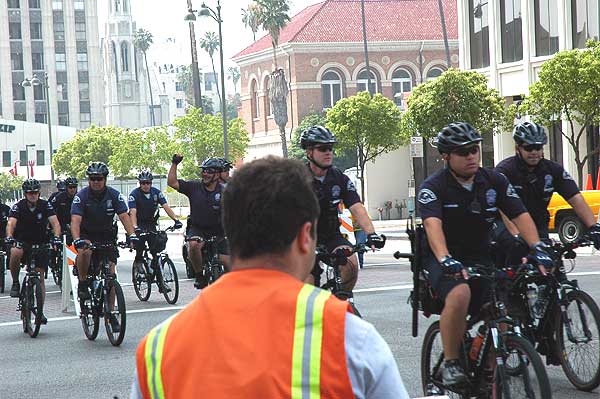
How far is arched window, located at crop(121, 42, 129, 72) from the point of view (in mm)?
170250

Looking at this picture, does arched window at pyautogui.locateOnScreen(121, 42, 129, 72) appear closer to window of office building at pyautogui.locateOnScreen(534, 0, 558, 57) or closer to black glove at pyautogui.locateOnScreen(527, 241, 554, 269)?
window of office building at pyautogui.locateOnScreen(534, 0, 558, 57)

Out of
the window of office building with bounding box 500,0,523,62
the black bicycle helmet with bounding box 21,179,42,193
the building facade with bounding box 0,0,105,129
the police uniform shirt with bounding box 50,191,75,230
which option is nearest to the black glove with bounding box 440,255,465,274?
the black bicycle helmet with bounding box 21,179,42,193

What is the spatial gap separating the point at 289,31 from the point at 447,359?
8249 cm

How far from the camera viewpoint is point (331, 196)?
9.96 metres

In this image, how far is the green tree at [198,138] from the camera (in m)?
67.1

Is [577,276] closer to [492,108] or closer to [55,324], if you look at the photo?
[55,324]

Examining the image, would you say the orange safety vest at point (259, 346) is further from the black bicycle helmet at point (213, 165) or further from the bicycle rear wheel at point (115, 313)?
the black bicycle helmet at point (213, 165)

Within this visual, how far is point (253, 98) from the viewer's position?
9006 cm

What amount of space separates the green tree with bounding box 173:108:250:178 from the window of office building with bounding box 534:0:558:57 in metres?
27.9

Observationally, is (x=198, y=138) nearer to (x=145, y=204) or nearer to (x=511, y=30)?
(x=511, y=30)

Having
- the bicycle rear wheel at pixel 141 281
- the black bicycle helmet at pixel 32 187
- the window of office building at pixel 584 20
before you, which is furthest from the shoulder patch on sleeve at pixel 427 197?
the window of office building at pixel 584 20

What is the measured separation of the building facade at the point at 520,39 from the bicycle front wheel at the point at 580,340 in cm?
3161

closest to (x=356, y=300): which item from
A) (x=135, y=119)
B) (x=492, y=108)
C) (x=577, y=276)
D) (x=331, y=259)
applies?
(x=577, y=276)

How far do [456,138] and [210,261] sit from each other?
29.6 feet
